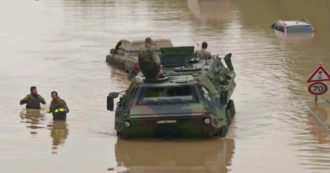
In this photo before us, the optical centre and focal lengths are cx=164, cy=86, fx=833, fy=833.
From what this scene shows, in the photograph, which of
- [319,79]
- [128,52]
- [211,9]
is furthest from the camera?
[211,9]

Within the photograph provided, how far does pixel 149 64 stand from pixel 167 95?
3.14 feet

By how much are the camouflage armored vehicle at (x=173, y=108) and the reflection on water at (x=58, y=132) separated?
1.66m

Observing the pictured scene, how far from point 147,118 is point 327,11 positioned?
52041 mm

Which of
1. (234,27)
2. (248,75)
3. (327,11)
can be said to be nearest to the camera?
(248,75)

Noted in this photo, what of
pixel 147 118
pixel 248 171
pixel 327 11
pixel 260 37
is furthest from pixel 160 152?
pixel 327 11

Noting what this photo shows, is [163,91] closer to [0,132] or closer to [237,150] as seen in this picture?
[237,150]

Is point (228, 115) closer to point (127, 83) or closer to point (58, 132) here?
point (58, 132)

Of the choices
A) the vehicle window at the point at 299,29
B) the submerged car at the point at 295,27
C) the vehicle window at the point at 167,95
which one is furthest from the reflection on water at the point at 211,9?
the vehicle window at the point at 167,95

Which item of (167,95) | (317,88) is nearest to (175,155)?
(167,95)

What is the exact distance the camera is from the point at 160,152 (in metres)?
20.8

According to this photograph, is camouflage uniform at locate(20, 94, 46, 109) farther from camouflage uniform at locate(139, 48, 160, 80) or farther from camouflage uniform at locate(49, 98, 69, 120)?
camouflage uniform at locate(139, 48, 160, 80)

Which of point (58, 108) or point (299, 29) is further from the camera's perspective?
point (299, 29)

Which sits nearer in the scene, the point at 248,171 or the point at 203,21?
the point at 248,171

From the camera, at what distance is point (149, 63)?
21.9 m
